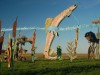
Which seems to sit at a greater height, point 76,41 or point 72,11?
point 72,11

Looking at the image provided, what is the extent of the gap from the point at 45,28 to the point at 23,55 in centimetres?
519

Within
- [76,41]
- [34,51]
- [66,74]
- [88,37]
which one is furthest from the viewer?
[88,37]

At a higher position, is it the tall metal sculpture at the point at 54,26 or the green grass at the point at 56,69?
the tall metal sculpture at the point at 54,26

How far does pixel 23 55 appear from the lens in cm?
3406

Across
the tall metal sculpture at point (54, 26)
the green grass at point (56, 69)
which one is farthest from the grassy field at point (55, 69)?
the tall metal sculpture at point (54, 26)

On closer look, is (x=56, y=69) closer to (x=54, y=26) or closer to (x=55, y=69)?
(x=55, y=69)

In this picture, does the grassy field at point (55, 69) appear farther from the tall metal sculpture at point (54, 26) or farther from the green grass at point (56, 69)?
the tall metal sculpture at point (54, 26)

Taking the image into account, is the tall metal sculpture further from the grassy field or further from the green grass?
the green grass

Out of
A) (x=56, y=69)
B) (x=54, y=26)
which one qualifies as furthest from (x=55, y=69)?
(x=54, y=26)

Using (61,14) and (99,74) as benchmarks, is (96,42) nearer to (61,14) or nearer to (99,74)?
(61,14)

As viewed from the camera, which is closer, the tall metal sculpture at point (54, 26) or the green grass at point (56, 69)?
the green grass at point (56, 69)

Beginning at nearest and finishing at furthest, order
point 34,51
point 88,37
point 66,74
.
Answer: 1. point 66,74
2. point 34,51
3. point 88,37

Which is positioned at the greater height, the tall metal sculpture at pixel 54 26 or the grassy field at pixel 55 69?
the tall metal sculpture at pixel 54 26

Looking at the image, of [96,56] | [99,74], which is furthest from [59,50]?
[99,74]
